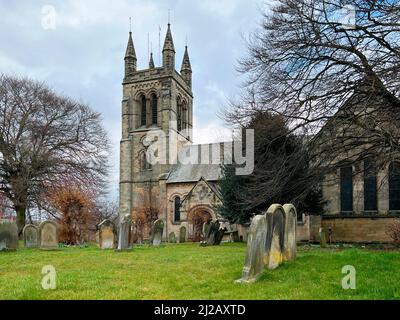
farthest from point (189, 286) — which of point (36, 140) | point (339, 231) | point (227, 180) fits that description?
point (36, 140)

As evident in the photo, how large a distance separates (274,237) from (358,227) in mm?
18436

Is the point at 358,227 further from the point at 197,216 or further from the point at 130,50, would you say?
the point at 130,50

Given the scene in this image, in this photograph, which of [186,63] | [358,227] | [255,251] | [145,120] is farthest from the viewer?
[186,63]

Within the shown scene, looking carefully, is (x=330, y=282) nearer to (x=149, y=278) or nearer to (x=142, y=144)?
(x=149, y=278)

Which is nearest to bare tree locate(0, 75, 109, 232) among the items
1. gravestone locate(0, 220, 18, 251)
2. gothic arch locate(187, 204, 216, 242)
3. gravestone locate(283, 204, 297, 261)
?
gothic arch locate(187, 204, 216, 242)

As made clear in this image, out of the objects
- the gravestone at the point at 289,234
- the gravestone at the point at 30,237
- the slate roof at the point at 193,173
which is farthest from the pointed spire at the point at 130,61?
the gravestone at the point at 289,234

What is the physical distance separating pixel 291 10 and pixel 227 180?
15254mm

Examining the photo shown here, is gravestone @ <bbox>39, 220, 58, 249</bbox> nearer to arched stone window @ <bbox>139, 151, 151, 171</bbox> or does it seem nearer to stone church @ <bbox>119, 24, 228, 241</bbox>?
stone church @ <bbox>119, 24, 228, 241</bbox>

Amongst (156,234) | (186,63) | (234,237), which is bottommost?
(234,237)

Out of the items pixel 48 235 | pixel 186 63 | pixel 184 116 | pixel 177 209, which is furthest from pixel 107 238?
pixel 186 63

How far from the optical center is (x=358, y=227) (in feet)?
82.7

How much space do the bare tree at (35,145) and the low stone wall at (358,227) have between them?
17.2 m

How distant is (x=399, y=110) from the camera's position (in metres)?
10.7

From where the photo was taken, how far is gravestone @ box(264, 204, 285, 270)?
335 inches
